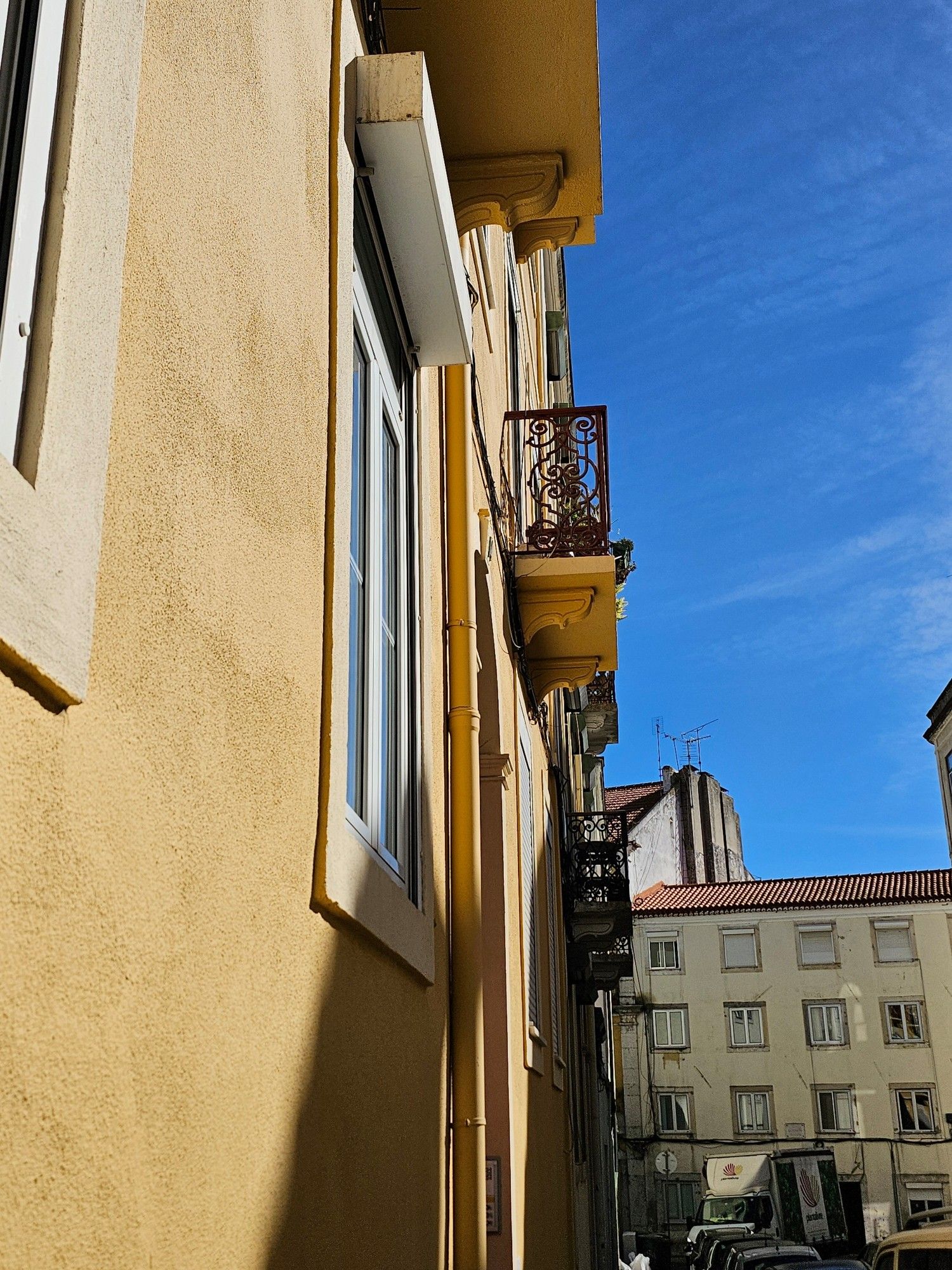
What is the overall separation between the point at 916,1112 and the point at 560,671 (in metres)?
37.4

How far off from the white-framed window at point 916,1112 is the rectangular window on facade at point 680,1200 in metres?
7.00

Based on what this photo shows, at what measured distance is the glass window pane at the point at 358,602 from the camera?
11.9 ft

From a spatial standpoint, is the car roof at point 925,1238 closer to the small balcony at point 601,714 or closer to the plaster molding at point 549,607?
the plaster molding at point 549,607

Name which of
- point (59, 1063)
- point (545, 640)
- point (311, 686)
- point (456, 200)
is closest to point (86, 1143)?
point (59, 1063)

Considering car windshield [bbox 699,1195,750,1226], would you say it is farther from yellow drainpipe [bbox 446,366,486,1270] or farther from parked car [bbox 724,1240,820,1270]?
yellow drainpipe [bbox 446,366,486,1270]

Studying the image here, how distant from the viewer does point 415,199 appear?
421cm

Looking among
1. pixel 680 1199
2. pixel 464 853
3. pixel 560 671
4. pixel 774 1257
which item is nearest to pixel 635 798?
pixel 680 1199

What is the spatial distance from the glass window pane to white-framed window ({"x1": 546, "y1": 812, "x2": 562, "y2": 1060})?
802 cm

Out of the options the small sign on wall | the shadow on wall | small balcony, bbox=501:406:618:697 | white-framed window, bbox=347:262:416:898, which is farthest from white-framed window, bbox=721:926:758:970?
white-framed window, bbox=347:262:416:898

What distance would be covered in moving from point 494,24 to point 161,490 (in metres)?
3.92

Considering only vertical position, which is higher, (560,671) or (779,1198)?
(560,671)

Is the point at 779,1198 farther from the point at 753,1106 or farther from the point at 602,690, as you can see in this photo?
the point at 602,690

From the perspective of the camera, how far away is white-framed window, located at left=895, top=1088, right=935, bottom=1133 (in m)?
43.3

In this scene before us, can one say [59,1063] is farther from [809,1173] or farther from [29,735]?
[809,1173]
